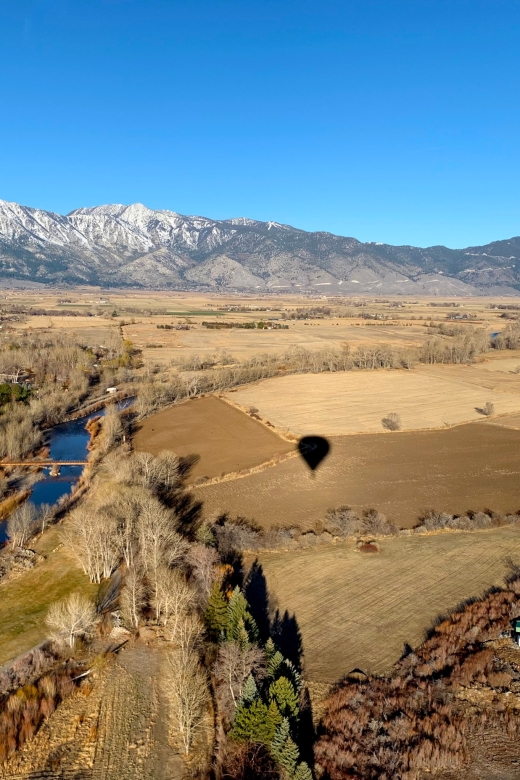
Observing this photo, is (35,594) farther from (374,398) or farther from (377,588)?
(374,398)

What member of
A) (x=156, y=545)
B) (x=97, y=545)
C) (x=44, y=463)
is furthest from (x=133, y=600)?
(x=44, y=463)

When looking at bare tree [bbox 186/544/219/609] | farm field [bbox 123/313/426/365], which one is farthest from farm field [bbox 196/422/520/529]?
farm field [bbox 123/313/426/365]

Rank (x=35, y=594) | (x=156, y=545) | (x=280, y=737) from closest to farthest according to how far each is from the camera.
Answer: (x=280, y=737), (x=156, y=545), (x=35, y=594)

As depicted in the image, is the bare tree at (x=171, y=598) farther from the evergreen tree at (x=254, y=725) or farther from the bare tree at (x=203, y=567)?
the evergreen tree at (x=254, y=725)

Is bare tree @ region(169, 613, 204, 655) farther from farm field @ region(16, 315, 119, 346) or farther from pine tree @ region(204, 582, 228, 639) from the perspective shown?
farm field @ region(16, 315, 119, 346)

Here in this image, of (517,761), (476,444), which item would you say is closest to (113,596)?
(517,761)

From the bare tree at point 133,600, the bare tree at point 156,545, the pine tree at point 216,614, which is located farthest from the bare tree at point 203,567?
the bare tree at point 133,600
